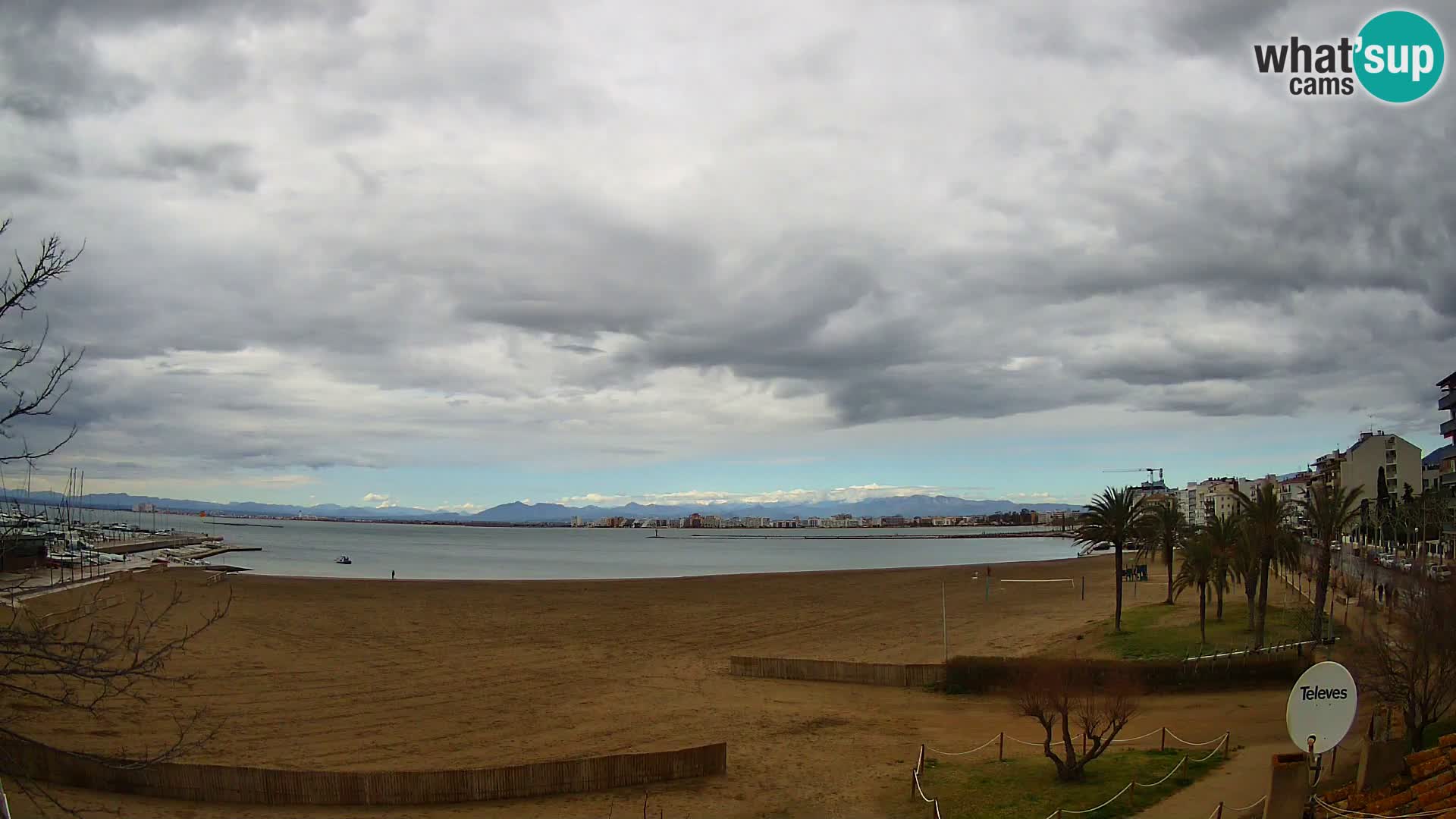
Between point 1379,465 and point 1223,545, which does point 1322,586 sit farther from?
point 1379,465

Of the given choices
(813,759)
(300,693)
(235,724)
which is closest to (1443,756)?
(813,759)

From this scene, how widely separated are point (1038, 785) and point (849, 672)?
1242 centimetres

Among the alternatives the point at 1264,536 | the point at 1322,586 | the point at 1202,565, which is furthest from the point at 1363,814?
the point at 1202,565

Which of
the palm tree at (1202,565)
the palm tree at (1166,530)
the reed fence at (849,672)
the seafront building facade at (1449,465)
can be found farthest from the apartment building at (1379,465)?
the reed fence at (849,672)

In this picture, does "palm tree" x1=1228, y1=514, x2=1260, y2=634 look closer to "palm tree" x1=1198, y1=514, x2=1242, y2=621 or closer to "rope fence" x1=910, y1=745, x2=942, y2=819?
"palm tree" x1=1198, y1=514, x2=1242, y2=621

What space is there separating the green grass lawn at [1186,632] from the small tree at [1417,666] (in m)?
12.1

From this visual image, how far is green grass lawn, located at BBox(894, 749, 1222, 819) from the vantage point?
17.5m

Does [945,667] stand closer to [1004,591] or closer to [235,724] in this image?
[235,724]

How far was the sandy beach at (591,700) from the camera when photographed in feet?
69.2

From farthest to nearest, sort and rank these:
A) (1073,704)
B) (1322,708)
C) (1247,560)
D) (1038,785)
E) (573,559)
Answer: (573,559) → (1247,560) → (1073,704) → (1038,785) → (1322,708)

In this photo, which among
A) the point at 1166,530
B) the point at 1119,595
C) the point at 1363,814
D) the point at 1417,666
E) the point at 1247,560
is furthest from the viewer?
the point at 1166,530

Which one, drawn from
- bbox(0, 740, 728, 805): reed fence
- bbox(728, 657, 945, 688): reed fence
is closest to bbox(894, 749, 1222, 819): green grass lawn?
bbox(0, 740, 728, 805): reed fence

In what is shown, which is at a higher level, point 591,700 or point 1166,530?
point 1166,530

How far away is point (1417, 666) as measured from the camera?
1652 cm
